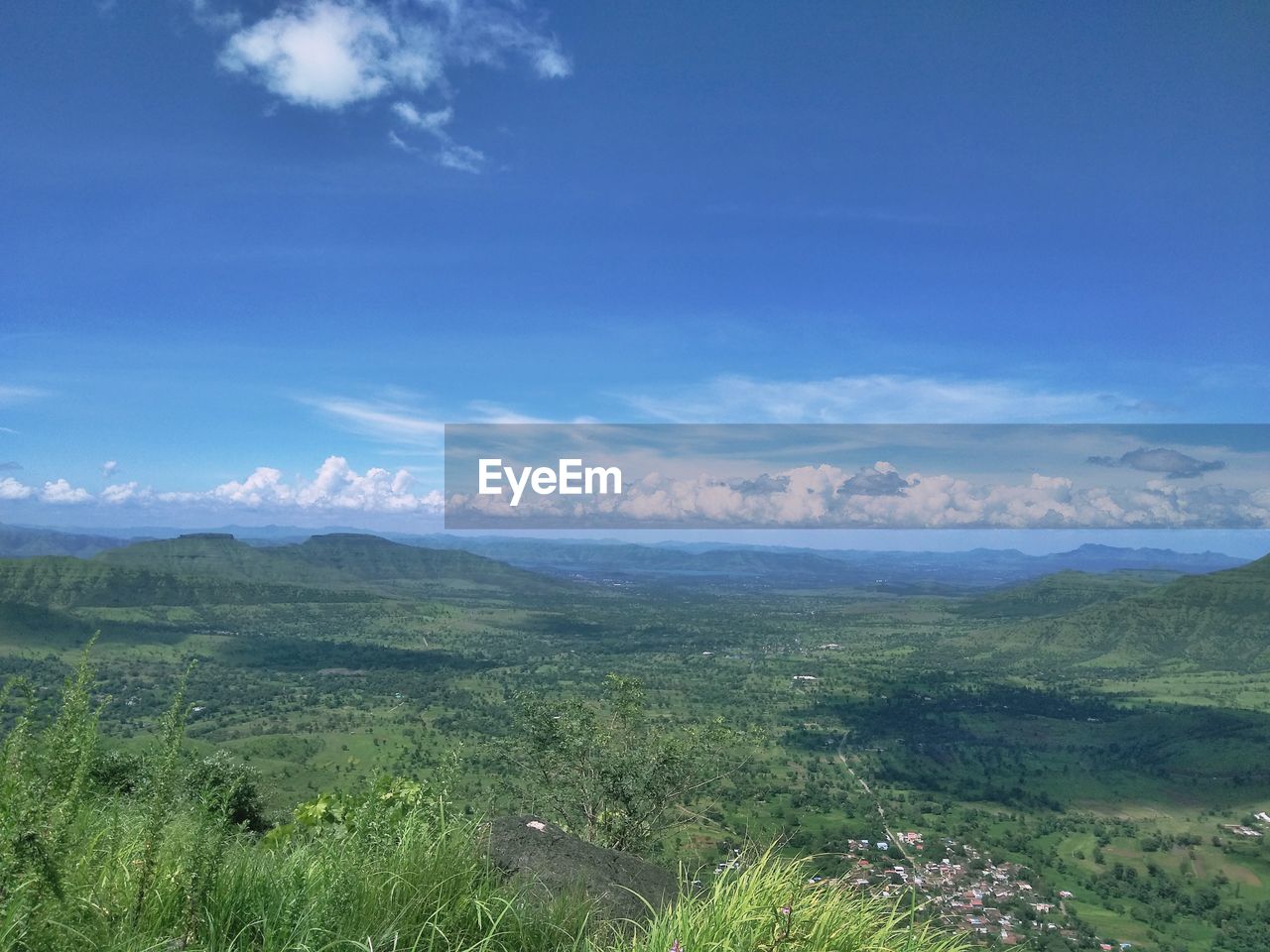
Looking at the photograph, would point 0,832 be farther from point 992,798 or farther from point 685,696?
point 685,696

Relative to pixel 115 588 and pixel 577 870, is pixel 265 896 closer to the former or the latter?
pixel 577 870

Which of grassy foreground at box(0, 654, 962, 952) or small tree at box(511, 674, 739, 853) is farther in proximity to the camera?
small tree at box(511, 674, 739, 853)

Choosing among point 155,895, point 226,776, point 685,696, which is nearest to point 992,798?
point 685,696

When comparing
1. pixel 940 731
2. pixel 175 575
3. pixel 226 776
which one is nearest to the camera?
pixel 226 776

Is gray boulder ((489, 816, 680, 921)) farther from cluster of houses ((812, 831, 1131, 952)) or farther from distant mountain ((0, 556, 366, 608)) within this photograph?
distant mountain ((0, 556, 366, 608))

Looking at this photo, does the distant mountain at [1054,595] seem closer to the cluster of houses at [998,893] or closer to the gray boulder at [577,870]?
the cluster of houses at [998,893]

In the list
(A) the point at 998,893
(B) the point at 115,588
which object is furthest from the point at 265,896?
(B) the point at 115,588

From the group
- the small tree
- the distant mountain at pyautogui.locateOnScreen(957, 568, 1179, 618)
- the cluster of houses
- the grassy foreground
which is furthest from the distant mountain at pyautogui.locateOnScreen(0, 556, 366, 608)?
the grassy foreground
